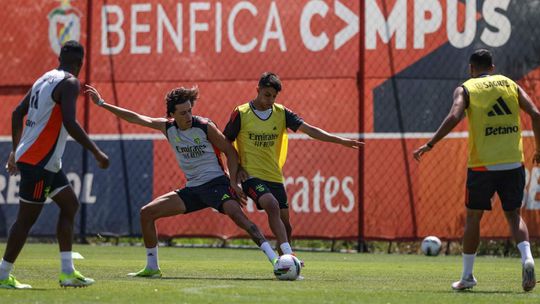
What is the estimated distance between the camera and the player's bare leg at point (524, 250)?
9211mm

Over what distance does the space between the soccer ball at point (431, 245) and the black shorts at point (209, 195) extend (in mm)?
4959

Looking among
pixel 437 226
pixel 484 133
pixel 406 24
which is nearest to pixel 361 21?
pixel 406 24

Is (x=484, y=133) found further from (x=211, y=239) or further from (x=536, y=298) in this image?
(x=211, y=239)

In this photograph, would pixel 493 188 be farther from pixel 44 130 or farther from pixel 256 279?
pixel 44 130

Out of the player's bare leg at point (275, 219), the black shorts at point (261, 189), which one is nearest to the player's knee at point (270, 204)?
the player's bare leg at point (275, 219)

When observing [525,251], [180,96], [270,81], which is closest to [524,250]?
[525,251]

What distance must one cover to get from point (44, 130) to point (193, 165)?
2416 millimetres

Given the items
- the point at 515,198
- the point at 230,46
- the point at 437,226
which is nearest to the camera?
the point at 515,198

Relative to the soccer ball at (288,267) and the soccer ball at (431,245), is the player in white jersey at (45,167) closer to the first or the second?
Result: the soccer ball at (288,267)

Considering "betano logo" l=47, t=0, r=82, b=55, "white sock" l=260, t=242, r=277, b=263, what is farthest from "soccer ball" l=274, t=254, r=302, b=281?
"betano logo" l=47, t=0, r=82, b=55

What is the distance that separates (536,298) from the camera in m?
8.69

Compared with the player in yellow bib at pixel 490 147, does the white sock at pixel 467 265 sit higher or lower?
lower

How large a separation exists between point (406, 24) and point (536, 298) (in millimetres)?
7744

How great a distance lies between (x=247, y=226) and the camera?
430 inches
